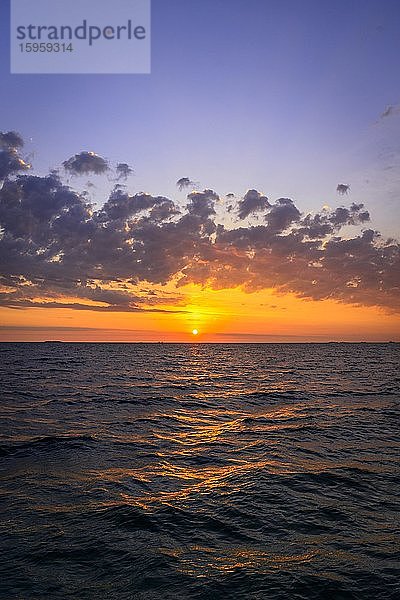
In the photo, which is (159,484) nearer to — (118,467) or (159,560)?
(118,467)

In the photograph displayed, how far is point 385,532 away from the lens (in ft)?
32.0

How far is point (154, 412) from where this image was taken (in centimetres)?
2636

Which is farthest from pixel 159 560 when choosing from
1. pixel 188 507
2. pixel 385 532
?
pixel 385 532

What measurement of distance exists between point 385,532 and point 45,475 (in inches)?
417

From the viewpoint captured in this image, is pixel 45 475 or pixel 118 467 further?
pixel 118 467

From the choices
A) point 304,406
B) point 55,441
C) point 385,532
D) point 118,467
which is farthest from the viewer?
point 304,406

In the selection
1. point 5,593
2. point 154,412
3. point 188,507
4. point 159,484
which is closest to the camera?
point 5,593

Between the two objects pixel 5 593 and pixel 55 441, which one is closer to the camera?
pixel 5 593

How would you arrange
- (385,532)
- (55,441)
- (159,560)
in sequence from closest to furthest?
(159,560) < (385,532) < (55,441)

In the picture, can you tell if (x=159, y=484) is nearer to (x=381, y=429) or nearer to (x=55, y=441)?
(x=55, y=441)

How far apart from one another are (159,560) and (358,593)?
3.99m

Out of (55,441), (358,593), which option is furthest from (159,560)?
(55,441)

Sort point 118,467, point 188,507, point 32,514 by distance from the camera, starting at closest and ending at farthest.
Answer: point 32,514, point 188,507, point 118,467

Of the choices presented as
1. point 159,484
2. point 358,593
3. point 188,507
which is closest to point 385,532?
point 358,593
